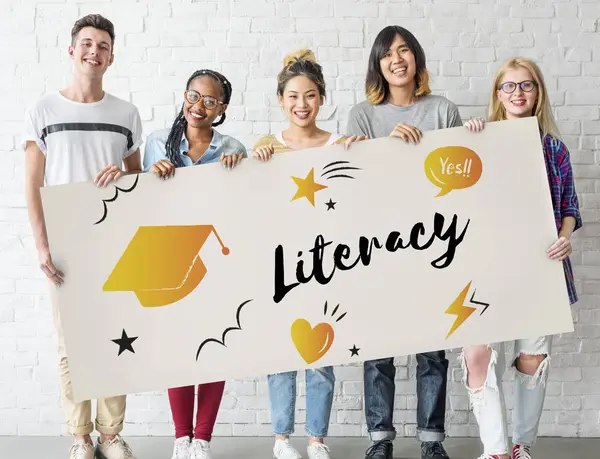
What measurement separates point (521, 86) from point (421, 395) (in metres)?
1.15

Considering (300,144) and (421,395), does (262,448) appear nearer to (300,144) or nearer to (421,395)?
(421,395)

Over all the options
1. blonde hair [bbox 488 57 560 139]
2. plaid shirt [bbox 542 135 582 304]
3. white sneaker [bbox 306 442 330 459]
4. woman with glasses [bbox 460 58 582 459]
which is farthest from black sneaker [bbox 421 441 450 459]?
blonde hair [bbox 488 57 560 139]

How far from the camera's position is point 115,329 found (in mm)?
2080

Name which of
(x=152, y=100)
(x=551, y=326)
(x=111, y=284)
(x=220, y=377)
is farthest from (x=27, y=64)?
(x=551, y=326)

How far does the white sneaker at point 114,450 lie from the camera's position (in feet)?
7.86

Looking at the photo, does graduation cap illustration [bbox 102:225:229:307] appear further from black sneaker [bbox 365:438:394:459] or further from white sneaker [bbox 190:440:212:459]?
black sneaker [bbox 365:438:394:459]

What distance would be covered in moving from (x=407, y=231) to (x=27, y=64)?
1795 millimetres

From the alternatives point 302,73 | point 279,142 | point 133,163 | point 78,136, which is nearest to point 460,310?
point 279,142

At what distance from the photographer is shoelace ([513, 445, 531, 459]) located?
2326 millimetres

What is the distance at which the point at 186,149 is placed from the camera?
2.29 metres

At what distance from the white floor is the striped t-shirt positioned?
3.80ft

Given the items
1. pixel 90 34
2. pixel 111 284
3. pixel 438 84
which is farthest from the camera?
pixel 438 84

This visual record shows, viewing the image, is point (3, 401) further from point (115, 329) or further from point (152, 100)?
point (152, 100)

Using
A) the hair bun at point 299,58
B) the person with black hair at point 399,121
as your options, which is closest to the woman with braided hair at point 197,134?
the hair bun at point 299,58
